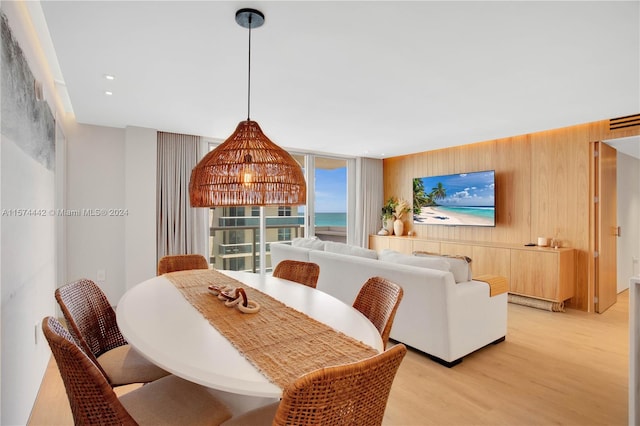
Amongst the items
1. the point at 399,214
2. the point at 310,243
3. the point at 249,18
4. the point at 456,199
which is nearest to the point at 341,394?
the point at 249,18

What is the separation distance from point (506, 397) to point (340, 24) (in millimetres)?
2595

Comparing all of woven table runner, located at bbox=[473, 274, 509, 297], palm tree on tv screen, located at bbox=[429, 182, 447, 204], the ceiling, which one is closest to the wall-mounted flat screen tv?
palm tree on tv screen, located at bbox=[429, 182, 447, 204]

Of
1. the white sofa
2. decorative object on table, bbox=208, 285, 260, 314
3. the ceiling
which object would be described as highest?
the ceiling

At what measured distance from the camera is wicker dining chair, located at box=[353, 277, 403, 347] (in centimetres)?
168

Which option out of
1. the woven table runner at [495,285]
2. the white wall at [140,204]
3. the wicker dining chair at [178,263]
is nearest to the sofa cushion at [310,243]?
the wicker dining chair at [178,263]

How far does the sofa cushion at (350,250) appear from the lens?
3387 mm

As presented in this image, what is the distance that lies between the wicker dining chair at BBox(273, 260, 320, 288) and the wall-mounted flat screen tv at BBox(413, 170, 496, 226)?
11.8ft

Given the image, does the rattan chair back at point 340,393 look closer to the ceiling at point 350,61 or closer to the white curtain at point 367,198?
the ceiling at point 350,61

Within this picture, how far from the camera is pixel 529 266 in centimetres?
438

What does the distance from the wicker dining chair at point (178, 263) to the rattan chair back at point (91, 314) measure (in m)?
1.06

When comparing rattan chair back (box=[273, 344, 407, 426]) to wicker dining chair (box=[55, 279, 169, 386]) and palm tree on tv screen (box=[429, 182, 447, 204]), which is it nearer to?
wicker dining chair (box=[55, 279, 169, 386])

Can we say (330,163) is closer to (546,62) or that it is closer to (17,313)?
(546,62)

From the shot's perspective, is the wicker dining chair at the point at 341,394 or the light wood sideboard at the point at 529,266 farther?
the light wood sideboard at the point at 529,266

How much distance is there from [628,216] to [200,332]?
6334mm
